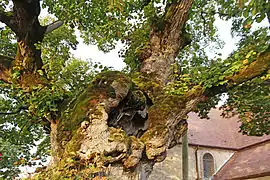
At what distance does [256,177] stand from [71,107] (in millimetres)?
10469

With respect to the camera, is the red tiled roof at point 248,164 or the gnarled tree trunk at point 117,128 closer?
the gnarled tree trunk at point 117,128

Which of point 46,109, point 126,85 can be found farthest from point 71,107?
point 126,85

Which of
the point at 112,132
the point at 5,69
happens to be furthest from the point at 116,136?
the point at 5,69

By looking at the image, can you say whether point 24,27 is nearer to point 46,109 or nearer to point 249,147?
point 46,109

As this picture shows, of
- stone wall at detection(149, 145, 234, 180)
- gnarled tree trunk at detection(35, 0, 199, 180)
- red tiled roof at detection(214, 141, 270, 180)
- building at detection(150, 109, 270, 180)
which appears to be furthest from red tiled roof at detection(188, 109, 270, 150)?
gnarled tree trunk at detection(35, 0, 199, 180)

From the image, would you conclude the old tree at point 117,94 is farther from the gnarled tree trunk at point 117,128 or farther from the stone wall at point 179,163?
the stone wall at point 179,163

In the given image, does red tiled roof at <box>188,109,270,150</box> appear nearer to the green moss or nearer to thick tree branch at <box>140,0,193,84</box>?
thick tree branch at <box>140,0,193,84</box>

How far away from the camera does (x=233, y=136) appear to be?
1658cm

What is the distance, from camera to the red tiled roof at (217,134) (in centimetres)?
1537

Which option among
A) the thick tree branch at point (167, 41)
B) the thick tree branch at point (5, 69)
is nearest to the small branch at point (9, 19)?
the thick tree branch at point (5, 69)

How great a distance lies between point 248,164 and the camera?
12.5 m

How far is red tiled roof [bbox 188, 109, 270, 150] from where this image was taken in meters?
15.4

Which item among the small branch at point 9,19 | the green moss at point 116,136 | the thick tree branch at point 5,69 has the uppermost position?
the small branch at point 9,19

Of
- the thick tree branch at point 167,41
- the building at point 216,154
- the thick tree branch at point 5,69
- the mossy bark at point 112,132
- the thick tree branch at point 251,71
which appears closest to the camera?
the mossy bark at point 112,132
